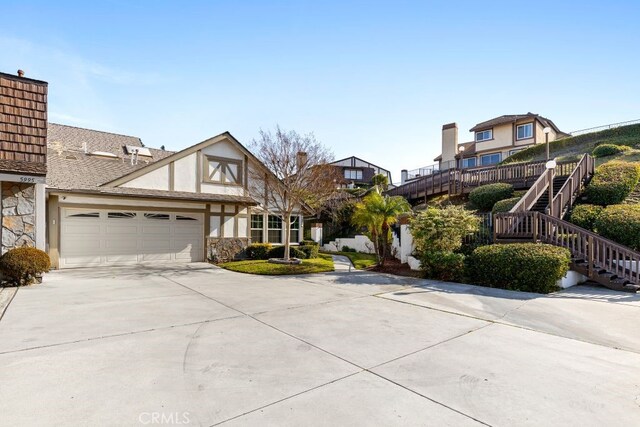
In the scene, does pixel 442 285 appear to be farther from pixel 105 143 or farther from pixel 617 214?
pixel 105 143

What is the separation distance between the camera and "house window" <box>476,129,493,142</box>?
126 ft

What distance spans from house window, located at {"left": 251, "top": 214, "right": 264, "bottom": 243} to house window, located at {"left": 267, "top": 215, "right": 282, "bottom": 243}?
0.49m

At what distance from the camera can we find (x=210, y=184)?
17.3 m

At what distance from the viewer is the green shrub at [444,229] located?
11711 millimetres

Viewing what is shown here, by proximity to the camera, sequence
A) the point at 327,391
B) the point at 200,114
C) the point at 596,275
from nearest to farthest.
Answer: the point at 327,391, the point at 596,275, the point at 200,114

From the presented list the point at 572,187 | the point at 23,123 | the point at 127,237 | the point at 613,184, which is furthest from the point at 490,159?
the point at 23,123

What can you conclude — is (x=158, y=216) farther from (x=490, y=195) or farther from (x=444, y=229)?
(x=490, y=195)

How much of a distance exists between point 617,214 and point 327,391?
13.1 m

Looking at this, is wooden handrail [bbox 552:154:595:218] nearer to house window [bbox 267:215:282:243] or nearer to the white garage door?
house window [bbox 267:215:282:243]

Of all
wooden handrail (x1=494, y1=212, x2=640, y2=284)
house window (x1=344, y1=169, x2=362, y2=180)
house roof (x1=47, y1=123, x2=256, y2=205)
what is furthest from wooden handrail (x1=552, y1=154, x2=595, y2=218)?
house window (x1=344, y1=169, x2=362, y2=180)

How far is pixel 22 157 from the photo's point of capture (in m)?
10.1

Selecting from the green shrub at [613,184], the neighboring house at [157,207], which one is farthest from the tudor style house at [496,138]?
the neighboring house at [157,207]

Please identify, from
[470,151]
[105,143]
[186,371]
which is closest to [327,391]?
[186,371]

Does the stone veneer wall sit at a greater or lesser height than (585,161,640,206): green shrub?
lesser
